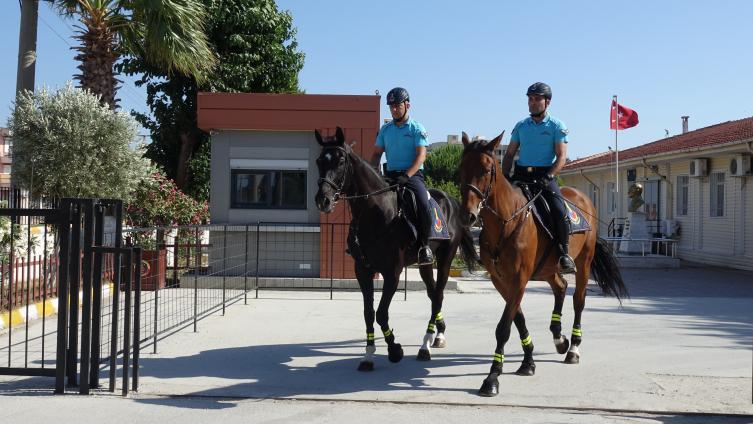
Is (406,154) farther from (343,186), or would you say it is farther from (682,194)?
(682,194)

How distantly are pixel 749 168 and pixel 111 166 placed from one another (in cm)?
1646

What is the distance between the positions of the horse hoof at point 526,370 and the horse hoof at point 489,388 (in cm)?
88

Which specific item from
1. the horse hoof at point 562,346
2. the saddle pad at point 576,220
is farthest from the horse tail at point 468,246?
the horse hoof at point 562,346

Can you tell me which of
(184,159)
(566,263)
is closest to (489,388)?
(566,263)

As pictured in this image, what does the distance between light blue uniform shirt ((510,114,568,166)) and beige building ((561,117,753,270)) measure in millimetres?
11760

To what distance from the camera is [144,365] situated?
767 cm

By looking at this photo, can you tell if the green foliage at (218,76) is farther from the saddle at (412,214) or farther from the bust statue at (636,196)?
the saddle at (412,214)

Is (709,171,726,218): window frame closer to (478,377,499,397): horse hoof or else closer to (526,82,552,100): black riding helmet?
(526,82,552,100): black riding helmet

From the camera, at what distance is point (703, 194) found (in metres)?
23.7

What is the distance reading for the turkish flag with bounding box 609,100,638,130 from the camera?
28.1 m

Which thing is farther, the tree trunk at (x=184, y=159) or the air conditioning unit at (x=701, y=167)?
the tree trunk at (x=184, y=159)

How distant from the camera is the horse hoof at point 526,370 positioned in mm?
7373

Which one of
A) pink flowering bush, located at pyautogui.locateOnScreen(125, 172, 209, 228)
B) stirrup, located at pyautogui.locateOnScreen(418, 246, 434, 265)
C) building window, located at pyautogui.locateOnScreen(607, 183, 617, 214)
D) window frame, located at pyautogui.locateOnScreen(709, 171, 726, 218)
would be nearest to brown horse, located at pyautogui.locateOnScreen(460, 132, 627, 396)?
stirrup, located at pyautogui.locateOnScreen(418, 246, 434, 265)

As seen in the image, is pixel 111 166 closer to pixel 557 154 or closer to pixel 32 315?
pixel 32 315
